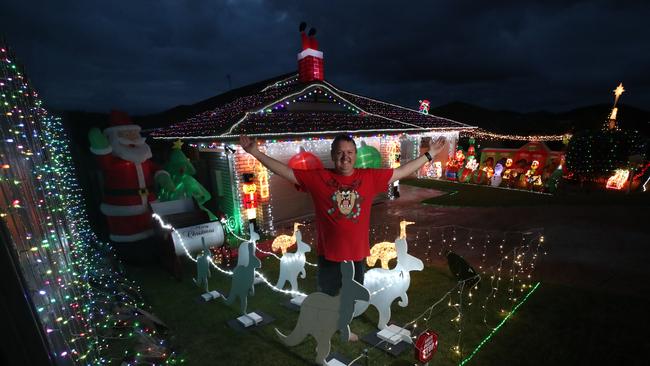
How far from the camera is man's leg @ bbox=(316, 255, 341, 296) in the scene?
332 cm

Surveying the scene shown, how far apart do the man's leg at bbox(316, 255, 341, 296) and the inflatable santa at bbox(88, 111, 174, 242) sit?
5367 mm

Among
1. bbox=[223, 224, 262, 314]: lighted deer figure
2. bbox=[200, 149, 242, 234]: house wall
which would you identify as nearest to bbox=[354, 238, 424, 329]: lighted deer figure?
bbox=[223, 224, 262, 314]: lighted deer figure

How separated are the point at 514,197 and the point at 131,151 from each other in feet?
42.2

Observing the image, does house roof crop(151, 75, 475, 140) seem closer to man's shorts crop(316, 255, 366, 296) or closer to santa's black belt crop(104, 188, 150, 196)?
santa's black belt crop(104, 188, 150, 196)

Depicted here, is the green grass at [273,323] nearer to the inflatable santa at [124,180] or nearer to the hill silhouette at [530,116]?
the inflatable santa at [124,180]

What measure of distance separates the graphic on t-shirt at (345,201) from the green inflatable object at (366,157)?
22.4 ft

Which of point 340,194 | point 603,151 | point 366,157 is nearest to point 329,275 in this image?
point 340,194

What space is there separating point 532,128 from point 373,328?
3022cm

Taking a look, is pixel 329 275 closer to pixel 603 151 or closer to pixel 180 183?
pixel 180 183

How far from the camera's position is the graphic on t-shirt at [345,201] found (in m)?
2.97

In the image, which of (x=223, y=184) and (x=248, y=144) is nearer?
(x=248, y=144)

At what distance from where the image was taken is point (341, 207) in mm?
2965

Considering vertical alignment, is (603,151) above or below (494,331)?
above

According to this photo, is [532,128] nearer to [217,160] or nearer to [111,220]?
[217,160]
